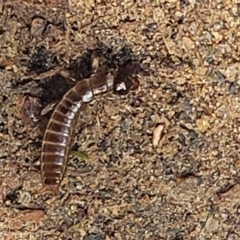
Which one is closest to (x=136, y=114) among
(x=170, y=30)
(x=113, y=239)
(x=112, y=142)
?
(x=112, y=142)

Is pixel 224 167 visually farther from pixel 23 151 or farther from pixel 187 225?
pixel 23 151

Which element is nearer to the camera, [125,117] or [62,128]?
[62,128]

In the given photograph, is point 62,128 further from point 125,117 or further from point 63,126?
point 125,117

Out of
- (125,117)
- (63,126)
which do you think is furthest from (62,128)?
(125,117)
